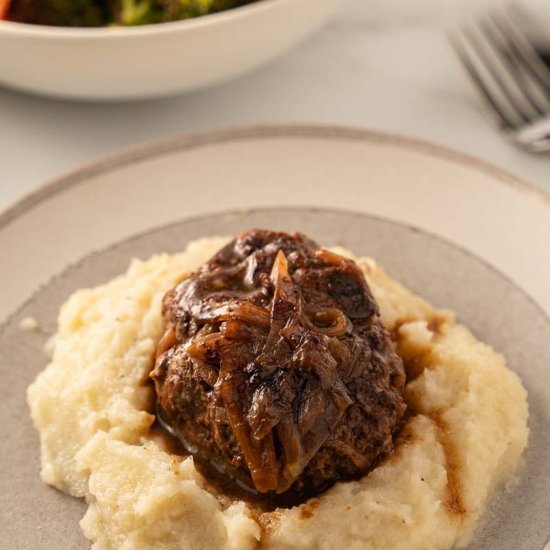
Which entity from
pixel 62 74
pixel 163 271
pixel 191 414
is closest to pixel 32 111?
pixel 62 74

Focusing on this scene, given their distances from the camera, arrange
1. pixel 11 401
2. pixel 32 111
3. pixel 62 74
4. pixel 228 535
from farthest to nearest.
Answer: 1. pixel 32 111
2. pixel 62 74
3. pixel 11 401
4. pixel 228 535

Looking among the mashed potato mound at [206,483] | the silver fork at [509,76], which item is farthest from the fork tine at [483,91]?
the mashed potato mound at [206,483]

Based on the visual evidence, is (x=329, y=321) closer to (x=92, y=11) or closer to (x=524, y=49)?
(x=524, y=49)

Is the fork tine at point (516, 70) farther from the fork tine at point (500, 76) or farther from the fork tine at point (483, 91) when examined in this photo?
the fork tine at point (483, 91)

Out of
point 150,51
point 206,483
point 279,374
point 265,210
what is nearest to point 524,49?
point 265,210

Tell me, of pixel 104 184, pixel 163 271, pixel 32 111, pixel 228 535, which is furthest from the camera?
pixel 32 111

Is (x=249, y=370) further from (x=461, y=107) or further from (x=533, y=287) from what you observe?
(x=461, y=107)
